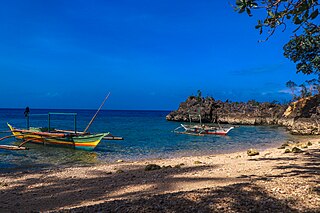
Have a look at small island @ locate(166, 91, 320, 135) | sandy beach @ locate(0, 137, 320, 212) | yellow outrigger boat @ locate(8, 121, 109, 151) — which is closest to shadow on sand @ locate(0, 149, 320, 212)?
sandy beach @ locate(0, 137, 320, 212)

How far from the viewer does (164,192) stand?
7480 mm

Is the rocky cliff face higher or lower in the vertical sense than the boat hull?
higher

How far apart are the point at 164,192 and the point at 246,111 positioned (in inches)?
2573

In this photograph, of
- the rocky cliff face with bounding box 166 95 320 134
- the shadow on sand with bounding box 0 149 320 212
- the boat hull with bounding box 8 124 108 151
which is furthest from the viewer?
the rocky cliff face with bounding box 166 95 320 134

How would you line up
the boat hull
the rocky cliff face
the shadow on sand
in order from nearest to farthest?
the shadow on sand → the boat hull → the rocky cliff face

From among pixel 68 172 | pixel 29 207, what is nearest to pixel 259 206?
pixel 29 207

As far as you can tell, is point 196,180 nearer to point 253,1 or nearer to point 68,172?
point 253,1

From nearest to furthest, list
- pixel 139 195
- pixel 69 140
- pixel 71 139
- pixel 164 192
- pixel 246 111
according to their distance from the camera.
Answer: pixel 139 195 → pixel 164 192 → pixel 71 139 → pixel 69 140 → pixel 246 111

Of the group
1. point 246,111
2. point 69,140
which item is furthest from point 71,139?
point 246,111

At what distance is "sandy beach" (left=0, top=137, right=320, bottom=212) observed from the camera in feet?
16.5

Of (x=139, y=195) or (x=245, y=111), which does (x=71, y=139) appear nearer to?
(x=139, y=195)

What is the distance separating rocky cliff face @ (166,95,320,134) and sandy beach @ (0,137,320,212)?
1604 inches

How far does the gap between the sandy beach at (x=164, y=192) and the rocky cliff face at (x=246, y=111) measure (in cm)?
4074

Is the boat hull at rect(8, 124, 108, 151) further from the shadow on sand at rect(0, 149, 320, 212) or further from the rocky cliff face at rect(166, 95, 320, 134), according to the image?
the rocky cliff face at rect(166, 95, 320, 134)
